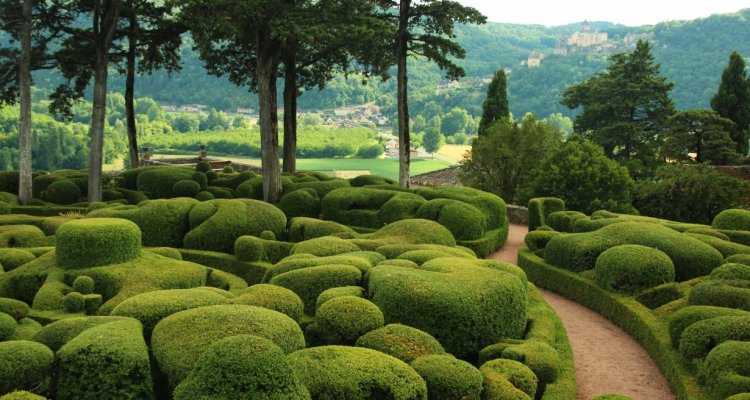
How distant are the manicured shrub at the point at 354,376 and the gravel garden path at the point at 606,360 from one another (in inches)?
173

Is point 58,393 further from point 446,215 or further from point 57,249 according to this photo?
point 446,215

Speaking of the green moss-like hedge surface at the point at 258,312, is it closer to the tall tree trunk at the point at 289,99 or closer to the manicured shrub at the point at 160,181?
the manicured shrub at the point at 160,181

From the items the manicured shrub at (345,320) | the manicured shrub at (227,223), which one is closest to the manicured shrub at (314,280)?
the manicured shrub at (345,320)

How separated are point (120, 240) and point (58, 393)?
226 inches

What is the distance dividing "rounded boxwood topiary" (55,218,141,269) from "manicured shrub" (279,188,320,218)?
A: 10048 mm

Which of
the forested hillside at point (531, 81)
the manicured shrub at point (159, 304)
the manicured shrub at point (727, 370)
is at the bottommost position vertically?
the manicured shrub at point (727, 370)

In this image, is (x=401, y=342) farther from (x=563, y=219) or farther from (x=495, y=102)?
(x=495, y=102)

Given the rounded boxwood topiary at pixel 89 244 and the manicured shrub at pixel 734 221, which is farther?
the manicured shrub at pixel 734 221

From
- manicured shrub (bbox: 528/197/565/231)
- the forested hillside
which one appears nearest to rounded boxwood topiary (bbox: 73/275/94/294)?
manicured shrub (bbox: 528/197/565/231)

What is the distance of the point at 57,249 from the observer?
14078 mm

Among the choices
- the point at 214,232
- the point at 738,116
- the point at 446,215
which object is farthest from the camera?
the point at 738,116

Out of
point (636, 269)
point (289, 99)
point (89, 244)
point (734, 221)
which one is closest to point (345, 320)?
point (89, 244)

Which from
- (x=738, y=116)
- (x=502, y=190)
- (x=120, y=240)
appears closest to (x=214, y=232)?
(x=120, y=240)

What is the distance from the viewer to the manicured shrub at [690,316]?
12.7 m
